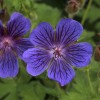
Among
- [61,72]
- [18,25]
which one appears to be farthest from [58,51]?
[18,25]

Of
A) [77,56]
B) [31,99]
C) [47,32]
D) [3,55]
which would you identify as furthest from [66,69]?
[31,99]

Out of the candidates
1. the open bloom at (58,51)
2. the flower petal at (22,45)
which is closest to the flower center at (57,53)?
the open bloom at (58,51)

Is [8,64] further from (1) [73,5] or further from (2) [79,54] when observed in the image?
(1) [73,5]

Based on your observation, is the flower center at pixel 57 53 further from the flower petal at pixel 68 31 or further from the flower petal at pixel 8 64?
the flower petal at pixel 8 64

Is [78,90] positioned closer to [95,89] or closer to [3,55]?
[95,89]

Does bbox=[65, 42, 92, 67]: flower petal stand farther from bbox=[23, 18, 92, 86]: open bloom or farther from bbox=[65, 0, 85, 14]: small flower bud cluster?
bbox=[65, 0, 85, 14]: small flower bud cluster

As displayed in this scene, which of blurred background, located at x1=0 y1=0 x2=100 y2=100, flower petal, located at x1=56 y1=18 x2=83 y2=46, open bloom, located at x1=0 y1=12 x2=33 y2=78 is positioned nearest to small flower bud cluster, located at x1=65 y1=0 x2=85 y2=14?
blurred background, located at x1=0 y1=0 x2=100 y2=100

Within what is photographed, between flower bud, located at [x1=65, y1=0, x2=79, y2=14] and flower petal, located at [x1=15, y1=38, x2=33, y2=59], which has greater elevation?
flower bud, located at [x1=65, y1=0, x2=79, y2=14]
